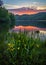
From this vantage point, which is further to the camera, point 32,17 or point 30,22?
point 30,22

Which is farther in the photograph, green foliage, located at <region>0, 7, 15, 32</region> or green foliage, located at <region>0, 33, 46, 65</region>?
green foliage, located at <region>0, 7, 15, 32</region>

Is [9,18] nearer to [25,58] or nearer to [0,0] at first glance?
[0,0]

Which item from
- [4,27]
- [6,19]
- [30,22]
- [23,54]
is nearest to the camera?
[23,54]

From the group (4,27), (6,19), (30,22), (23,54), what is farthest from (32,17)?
(23,54)

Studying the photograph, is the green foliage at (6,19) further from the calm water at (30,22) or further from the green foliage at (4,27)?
the calm water at (30,22)

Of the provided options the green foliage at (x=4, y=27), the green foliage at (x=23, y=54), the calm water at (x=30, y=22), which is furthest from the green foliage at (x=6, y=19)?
the green foliage at (x=23, y=54)

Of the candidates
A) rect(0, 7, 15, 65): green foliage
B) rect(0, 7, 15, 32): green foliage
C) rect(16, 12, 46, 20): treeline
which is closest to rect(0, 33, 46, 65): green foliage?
rect(0, 7, 15, 65): green foliage

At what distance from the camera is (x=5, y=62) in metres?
2.68

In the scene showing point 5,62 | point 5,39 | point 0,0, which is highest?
point 0,0

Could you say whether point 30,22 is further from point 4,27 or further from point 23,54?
point 23,54

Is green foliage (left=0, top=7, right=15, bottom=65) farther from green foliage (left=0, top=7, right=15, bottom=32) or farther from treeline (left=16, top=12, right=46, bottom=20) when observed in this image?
treeline (left=16, top=12, right=46, bottom=20)

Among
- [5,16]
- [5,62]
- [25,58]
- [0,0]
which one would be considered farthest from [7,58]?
[0,0]

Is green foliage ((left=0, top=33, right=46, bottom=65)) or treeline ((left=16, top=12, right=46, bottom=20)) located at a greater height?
treeline ((left=16, top=12, right=46, bottom=20))

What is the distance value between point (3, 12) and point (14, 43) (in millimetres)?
1703
